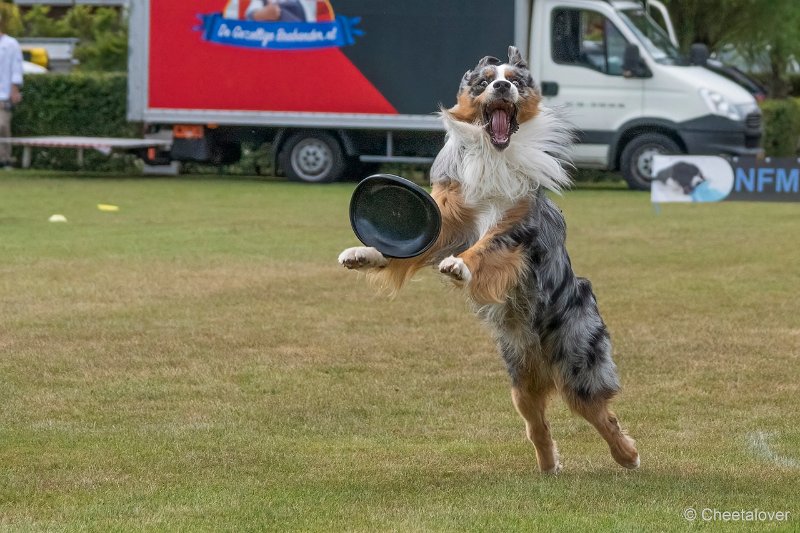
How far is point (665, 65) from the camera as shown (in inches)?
872

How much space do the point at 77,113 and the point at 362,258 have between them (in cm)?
2153

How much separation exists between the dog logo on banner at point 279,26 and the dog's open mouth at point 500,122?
16869 mm

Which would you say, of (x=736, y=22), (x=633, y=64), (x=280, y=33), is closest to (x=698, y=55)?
(x=633, y=64)

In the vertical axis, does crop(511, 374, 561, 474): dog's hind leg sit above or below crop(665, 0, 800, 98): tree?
below

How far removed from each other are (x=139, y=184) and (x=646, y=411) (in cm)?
1680

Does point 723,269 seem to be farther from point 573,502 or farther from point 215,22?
point 215,22

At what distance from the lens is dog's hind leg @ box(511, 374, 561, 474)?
20.2ft

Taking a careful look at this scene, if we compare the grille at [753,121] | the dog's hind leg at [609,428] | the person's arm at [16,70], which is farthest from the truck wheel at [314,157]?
the dog's hind leg at [609,428]

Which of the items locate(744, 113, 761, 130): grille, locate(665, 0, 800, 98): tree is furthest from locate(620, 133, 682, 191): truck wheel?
locate(665, 0, 800, 98): tree

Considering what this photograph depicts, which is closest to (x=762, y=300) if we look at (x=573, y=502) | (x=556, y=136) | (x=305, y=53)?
(x=556, y=136)

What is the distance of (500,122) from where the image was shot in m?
6.28

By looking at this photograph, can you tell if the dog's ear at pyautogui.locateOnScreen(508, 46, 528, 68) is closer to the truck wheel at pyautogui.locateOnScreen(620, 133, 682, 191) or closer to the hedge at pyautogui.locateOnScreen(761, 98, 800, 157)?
the truck wheel at pyautogui.locateOnScreen(620, 133, 682, 191)

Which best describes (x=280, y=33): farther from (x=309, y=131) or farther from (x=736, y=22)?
(x=736, y=22)

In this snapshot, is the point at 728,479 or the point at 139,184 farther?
the point at 139,184
